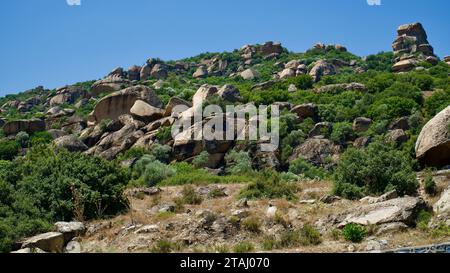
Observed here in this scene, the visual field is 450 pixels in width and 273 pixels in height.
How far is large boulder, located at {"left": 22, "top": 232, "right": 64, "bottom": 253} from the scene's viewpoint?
1095 centimetres

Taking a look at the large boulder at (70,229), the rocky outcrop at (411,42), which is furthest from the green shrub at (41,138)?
the rocky outcrop at (411,42)

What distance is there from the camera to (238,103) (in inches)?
1512

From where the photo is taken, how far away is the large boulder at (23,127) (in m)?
43.5

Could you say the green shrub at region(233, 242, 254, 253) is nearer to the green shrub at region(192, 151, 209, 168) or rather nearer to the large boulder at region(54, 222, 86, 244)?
the large boulder at region(54, 222, 86, 244)

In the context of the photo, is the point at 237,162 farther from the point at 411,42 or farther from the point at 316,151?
the point at 411,42

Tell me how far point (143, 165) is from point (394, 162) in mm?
15843

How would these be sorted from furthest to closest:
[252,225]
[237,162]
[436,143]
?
[237,162], [436,143], [252,225]

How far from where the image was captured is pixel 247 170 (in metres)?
25.1

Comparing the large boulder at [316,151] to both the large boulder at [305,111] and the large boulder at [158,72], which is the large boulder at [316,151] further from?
the large boulder at [158,72]

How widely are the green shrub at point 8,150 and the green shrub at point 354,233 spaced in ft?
107

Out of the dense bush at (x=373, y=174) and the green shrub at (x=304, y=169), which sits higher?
the dense bush at (x=373, y=174)

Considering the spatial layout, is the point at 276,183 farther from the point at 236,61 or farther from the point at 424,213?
the point at 236,61

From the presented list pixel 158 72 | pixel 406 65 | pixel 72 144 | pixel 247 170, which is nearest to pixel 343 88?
pixel 406 65

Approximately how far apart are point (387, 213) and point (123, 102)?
30.8 meters
